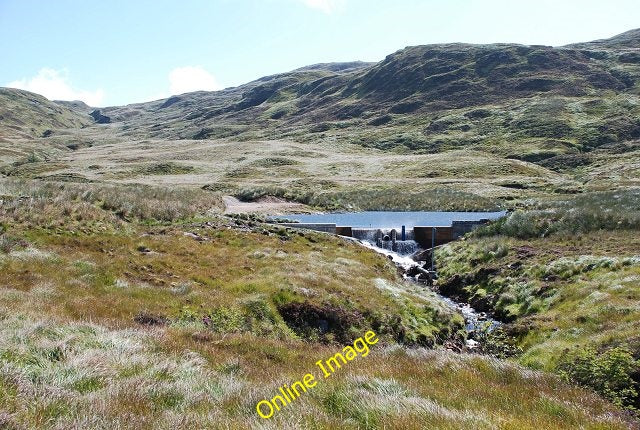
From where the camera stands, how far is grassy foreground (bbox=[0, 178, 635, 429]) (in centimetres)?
576

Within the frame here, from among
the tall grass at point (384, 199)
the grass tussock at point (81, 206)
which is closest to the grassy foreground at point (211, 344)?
the grass tussock at point (81, 206)

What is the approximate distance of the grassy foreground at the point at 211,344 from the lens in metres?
5.76

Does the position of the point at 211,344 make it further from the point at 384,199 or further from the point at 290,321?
the point at 384,199

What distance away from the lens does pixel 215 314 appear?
51.4 ft

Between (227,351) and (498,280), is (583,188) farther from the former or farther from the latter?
(227,351)

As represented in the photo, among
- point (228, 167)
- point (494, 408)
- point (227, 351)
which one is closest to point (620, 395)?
point (494, 408)

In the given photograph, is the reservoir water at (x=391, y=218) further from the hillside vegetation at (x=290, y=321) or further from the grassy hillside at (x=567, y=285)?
the grassy hillside at (x=567, y=285)

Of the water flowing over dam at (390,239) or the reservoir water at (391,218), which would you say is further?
the reservoir water at (391,218)

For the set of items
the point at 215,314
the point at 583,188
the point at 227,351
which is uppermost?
the point at 227,351

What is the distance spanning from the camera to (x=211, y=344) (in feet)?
34.3

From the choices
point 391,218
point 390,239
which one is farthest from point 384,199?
point 390,239

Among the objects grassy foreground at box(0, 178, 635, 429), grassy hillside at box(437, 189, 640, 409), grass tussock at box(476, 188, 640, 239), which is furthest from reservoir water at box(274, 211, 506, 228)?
grassy foreground at box(0, 178, 635, 429)

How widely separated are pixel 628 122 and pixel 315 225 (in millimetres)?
132015

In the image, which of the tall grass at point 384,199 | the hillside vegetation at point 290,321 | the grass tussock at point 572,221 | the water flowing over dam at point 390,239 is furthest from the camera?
the tall grass at point 384,199
